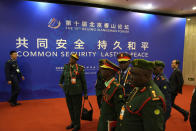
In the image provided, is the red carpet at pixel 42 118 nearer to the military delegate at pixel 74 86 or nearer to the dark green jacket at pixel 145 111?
the military delegate at pixel 74 86

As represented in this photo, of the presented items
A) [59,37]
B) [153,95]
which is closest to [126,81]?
[153,95]

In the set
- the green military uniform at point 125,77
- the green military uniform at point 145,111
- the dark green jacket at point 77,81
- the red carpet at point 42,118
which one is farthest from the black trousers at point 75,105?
the green military uniform at point 145,111

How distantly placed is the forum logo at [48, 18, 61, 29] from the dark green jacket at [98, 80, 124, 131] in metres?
4.16

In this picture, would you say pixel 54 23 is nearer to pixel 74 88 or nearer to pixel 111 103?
pixel 74 88

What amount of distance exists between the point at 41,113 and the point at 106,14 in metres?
4.01

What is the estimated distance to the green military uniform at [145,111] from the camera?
103 cm

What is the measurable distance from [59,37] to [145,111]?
4.71 metres

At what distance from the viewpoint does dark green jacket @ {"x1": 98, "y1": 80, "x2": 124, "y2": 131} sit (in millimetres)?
1599

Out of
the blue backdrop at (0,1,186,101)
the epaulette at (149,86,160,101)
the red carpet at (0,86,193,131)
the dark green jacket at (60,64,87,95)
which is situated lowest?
the red carpet at (0,86,193,131)

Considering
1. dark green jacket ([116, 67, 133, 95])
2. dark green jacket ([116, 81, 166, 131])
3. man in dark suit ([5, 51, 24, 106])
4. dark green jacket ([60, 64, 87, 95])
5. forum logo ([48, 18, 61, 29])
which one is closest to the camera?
dark green jacket ([116, 81, 166, 131])

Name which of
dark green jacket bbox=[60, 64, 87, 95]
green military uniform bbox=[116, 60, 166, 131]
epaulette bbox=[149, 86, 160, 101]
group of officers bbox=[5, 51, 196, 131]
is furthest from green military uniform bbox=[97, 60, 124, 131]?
dark green jacket bbox=[60, 64, 87, 95]

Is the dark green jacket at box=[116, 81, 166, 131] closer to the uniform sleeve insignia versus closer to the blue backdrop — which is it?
the uniform sleeve insignia

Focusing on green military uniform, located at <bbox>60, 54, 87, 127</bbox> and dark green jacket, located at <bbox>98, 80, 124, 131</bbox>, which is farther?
green military uniform, located at <bbox>60, 54, 87, 127</bbox>

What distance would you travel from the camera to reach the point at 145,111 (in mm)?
1064
